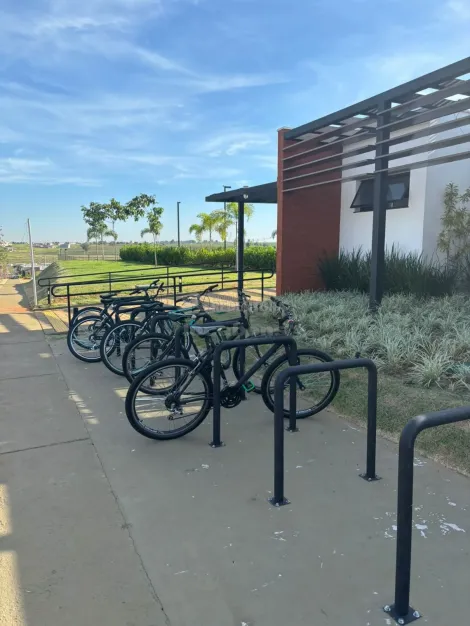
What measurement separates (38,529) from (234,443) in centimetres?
160

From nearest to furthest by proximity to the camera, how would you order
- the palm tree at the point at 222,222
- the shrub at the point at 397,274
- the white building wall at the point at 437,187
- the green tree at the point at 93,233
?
the shrub at the point at 397,274 → the white building wall at the point at 437,187 → the palm tree at the point at 222,222 → the green tree at the point at 93,233

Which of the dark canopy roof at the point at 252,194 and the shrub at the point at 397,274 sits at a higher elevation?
the dark canopy roof at the point at 252,194

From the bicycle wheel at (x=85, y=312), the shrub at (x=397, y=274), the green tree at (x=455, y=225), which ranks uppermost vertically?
the green tree at (x=455, y=225)

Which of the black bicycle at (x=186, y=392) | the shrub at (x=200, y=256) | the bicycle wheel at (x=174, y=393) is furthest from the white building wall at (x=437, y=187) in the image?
the shrub at (x=200, y=256)

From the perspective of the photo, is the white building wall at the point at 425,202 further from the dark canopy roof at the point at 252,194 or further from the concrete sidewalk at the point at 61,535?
the concrete sidewalk at the point at 61,535

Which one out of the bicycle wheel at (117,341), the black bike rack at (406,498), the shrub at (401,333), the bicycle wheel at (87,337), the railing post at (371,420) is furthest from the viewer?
the bicycle wheel at (87,337)

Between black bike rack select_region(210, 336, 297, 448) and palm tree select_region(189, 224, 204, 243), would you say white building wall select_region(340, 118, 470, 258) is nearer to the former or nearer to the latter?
black bike rack select_region(210, 336, 297, 448)

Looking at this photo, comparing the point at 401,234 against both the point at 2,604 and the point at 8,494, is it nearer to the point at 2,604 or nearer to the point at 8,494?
the point at 8,494

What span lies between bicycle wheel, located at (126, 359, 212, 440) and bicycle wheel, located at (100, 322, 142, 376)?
1900mm

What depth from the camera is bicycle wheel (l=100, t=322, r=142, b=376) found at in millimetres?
6004

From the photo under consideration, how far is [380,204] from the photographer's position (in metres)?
7.47

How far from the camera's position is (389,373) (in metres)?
5.25

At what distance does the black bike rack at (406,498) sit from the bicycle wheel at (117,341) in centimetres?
442

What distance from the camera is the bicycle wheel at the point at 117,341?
19.7 feet
